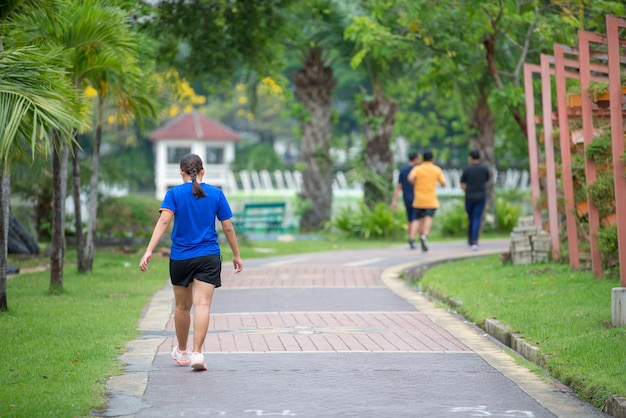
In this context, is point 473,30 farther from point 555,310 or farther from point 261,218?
point 261,218

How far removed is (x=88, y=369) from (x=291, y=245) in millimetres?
17242

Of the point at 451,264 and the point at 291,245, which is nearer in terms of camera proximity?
the point at 451,264

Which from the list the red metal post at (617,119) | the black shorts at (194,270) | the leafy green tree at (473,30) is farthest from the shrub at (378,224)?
the black shorts at (194,270)

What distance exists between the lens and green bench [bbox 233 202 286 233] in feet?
108

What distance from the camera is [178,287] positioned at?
30.9 ft

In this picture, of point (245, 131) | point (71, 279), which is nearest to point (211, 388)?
point (71, 279)

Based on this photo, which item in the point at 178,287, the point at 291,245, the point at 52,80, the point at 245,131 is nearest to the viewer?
→ the point at 178,287

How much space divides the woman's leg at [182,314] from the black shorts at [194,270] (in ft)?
0.34

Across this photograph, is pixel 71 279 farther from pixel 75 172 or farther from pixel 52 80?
pixel 52 80

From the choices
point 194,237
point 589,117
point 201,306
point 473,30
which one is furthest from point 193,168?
point 473,30

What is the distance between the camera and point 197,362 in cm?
898

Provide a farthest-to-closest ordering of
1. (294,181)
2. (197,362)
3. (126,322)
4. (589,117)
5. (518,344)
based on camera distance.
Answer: (294,181) < (589,117) < (126,322) < (518,344) < (197,362)

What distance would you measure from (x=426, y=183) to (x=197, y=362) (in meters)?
13.6

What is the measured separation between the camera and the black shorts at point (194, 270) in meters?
9.30
